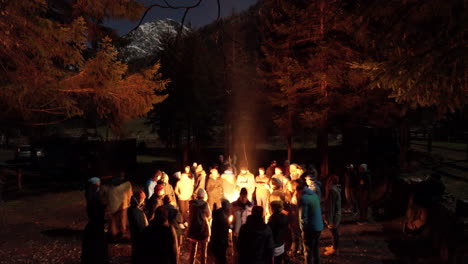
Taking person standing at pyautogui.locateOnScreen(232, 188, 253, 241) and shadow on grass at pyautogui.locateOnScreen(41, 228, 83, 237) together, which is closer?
person standing at pyautogui.locateOnScreen(232, 188, 253, 241)

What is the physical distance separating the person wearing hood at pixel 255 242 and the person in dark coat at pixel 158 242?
123cm

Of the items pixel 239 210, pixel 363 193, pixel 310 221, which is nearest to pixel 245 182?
pixel 239 210

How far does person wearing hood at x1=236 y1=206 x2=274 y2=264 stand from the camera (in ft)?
17.6

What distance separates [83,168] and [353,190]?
18.0 m

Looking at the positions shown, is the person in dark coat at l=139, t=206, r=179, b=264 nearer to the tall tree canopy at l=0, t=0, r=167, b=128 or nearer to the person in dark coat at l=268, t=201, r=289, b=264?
the person in dark coat at l=268, t=201, r=289, b=264

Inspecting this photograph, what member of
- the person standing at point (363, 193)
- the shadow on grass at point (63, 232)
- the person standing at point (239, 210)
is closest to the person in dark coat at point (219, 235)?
the person standing at point (239, 210)

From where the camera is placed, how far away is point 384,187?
13219mm

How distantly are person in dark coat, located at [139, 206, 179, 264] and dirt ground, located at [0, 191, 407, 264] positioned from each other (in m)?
3.12

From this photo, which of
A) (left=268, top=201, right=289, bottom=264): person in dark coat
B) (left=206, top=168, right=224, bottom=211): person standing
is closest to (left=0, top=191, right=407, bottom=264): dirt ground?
(left=206, top=168, right=224, bottom=211): person standing

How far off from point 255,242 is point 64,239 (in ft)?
25.2

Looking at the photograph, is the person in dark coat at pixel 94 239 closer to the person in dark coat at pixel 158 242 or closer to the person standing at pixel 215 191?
the person in dark coat at pixel 158 242

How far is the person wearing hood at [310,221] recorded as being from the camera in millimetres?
6801

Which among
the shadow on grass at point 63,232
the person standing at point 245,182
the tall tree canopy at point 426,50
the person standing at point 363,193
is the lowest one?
the shadow on grass at point 63,232

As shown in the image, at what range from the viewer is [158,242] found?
522 centimetres
